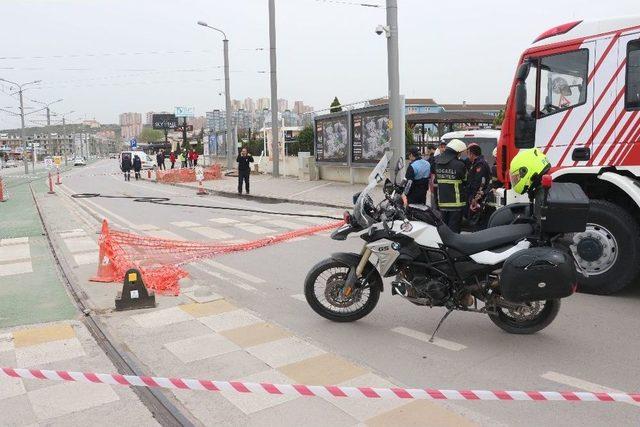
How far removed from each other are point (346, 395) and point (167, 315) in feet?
9.12

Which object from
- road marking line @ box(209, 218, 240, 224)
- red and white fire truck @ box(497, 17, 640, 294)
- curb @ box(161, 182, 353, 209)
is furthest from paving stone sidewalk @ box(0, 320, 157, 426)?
curb @ box(161, 182, 353, 209)

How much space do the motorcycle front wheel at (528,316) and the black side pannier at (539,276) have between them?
45 centimetres

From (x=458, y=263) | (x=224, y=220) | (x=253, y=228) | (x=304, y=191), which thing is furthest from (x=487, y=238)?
(x=304, y=191)

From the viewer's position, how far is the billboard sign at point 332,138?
21750mm

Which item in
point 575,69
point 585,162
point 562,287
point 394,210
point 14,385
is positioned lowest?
point 14,385

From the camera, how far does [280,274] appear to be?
7.55 meters

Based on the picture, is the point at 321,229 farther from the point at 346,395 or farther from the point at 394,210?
the point at 346,395

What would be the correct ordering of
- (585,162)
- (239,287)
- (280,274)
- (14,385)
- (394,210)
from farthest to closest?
(280,274) → (239,287) → (585,162) → (394,210) → (14,385)

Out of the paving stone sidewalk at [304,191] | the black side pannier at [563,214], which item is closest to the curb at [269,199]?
the paving stone sidewalk at [304,191]

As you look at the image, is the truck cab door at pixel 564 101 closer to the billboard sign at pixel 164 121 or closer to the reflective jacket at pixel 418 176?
the reflective jacket at pixel 418 176

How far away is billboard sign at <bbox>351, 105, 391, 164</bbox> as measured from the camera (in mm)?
19328

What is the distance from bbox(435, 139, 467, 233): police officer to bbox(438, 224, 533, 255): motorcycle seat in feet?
11.7

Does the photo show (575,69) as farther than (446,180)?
No

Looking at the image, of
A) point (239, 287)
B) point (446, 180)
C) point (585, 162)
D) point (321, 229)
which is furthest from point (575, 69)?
point (321, 229)
